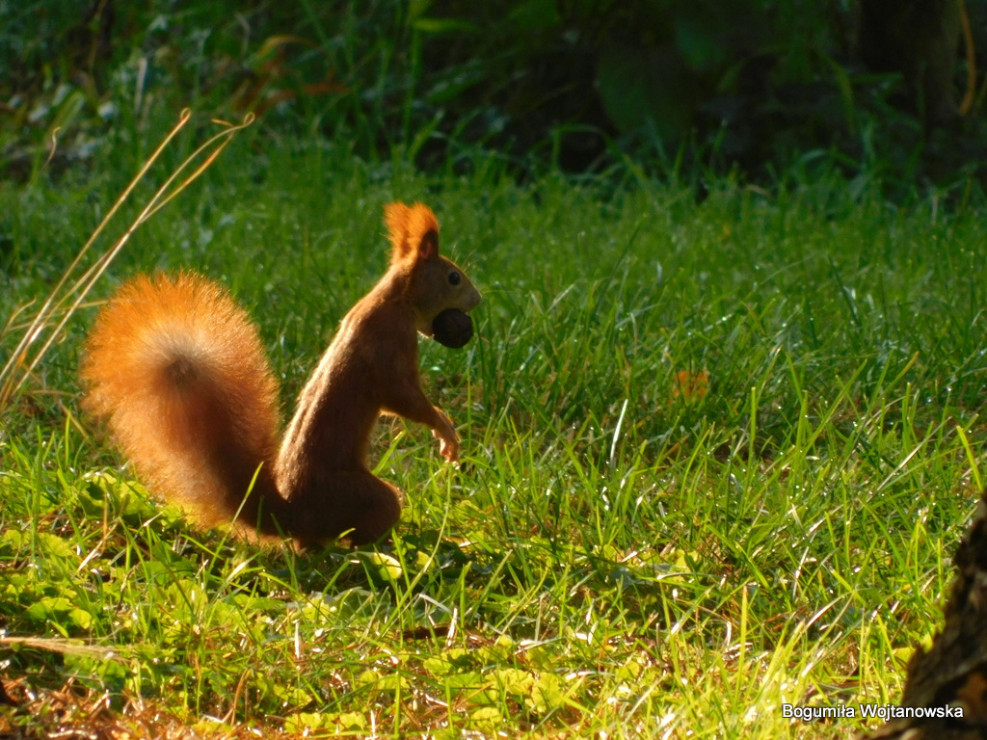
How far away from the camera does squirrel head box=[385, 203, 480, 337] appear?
2777mm

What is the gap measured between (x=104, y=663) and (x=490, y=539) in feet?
2.85

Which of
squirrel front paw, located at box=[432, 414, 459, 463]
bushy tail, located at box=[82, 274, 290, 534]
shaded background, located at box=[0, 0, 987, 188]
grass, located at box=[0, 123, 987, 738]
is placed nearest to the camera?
grass, located at box=[0, 123, 987, 738]

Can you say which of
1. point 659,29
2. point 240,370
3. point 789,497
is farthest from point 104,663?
point 659,29

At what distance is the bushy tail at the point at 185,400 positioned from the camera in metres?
2.58

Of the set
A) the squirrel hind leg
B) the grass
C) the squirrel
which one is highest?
the squirrel

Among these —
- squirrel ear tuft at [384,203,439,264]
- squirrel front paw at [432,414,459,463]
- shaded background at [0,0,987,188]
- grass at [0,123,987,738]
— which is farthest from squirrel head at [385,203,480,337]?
shaded background at [0,0,987,188]

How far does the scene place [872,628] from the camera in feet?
7.59

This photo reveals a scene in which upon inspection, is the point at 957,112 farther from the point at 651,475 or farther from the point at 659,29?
the point at 651,475

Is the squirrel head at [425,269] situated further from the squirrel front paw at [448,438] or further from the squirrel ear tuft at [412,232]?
the squirrel front paw at [448,438]

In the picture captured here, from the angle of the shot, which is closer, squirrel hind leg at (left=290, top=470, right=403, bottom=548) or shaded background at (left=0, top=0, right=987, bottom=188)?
squirrel hind leg at (left=290, top=470, right=403, bottom=548)

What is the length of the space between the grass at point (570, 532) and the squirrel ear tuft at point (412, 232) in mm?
492

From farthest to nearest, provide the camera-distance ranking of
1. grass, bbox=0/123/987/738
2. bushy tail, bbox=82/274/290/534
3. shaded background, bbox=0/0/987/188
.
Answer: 1. shaded background, bbox=0/0/987/188
2. bushy tail, bbox=82/274/290/534
3. grass, bbox=0/123/987/738

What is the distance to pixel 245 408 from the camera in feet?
8.94

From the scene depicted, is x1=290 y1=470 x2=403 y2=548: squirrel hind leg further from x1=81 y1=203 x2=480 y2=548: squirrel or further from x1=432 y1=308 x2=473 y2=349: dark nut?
x1=432 y1=308 x2=473 y2=349: dark nut
